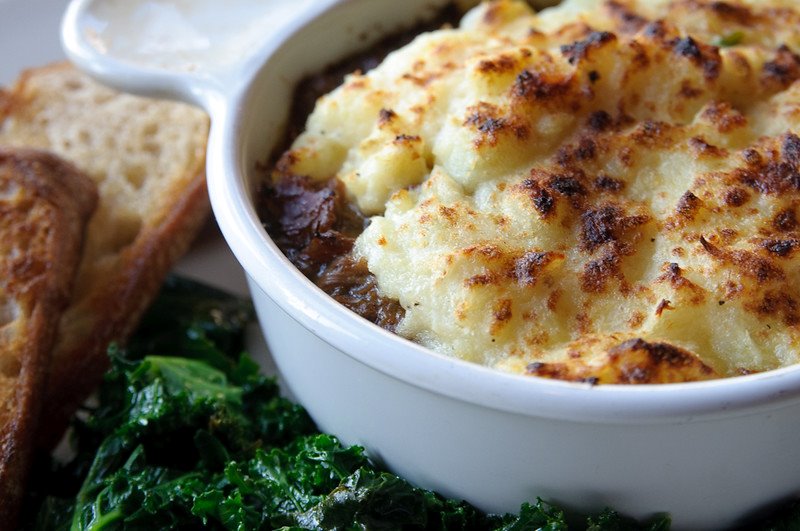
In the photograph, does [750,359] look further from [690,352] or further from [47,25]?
[47,25]

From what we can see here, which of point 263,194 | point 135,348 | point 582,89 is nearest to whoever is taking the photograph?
point 582,89

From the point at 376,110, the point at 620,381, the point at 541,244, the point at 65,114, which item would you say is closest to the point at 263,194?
the point at 376,110

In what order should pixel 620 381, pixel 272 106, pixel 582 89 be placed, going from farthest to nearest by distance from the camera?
pixel 272 106 → pixel 582 89 → pixel 620 381

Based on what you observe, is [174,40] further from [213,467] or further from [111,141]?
[213,467]

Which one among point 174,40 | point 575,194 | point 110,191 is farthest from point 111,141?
point 575,194

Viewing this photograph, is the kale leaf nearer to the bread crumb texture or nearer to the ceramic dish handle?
the bread crumb texture

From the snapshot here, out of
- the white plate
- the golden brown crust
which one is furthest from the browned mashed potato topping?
the white plate
